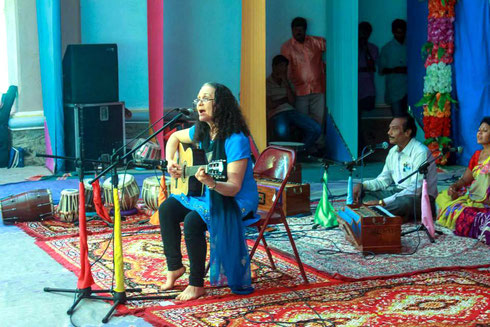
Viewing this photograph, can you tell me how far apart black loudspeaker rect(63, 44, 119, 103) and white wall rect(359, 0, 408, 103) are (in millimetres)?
3941

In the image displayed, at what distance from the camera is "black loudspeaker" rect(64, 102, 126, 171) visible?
7668 mm

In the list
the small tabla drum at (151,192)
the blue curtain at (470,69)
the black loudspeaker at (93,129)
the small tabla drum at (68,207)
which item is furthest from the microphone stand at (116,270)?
the blue curtain at (470,69)

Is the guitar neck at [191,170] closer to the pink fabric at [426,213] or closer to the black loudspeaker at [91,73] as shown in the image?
the pink fabric at [426,213]

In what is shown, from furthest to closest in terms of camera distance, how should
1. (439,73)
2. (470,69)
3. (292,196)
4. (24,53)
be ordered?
1. (439,73)
2. (470,69)
3. (24,53)
4. (292,196)

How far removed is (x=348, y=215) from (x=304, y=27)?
4670mm

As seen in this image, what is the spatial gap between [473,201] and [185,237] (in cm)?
270

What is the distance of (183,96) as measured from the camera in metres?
8.84

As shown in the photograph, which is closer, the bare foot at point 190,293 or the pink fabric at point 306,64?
the bare foot at point 190,293

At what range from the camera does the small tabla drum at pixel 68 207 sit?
561 cm

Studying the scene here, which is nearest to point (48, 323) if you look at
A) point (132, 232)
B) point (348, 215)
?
point (132, 232)

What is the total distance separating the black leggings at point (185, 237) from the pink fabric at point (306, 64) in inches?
217

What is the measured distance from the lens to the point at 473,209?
5.23 metres

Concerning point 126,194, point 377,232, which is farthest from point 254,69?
point 377,232

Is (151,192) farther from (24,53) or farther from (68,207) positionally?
(24,53)
